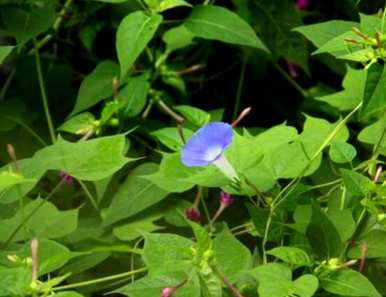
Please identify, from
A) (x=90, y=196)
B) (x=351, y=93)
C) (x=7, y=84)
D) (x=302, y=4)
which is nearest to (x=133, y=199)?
(x=90, y=196)

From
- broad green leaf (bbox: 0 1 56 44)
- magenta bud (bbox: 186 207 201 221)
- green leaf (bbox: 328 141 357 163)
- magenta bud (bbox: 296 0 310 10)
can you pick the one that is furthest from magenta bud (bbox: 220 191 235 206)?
magenta bud (bbox: 296 0 310 10)

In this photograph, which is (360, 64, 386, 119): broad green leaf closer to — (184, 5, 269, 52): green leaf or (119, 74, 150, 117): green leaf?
(184, 5, 269, 52): green leaf

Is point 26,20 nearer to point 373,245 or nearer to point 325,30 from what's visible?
point 325,30

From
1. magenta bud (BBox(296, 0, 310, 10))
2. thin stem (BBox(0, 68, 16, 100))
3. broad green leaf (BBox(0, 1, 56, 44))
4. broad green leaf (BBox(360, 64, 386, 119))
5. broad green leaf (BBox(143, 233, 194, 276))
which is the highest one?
broad green leaf (BBox(0, 1, 56, 44))

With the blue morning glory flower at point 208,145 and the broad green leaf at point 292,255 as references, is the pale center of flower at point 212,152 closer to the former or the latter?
the blue morning glory flower at point 208,145

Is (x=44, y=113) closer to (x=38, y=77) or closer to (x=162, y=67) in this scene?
(x=38, y=77)
